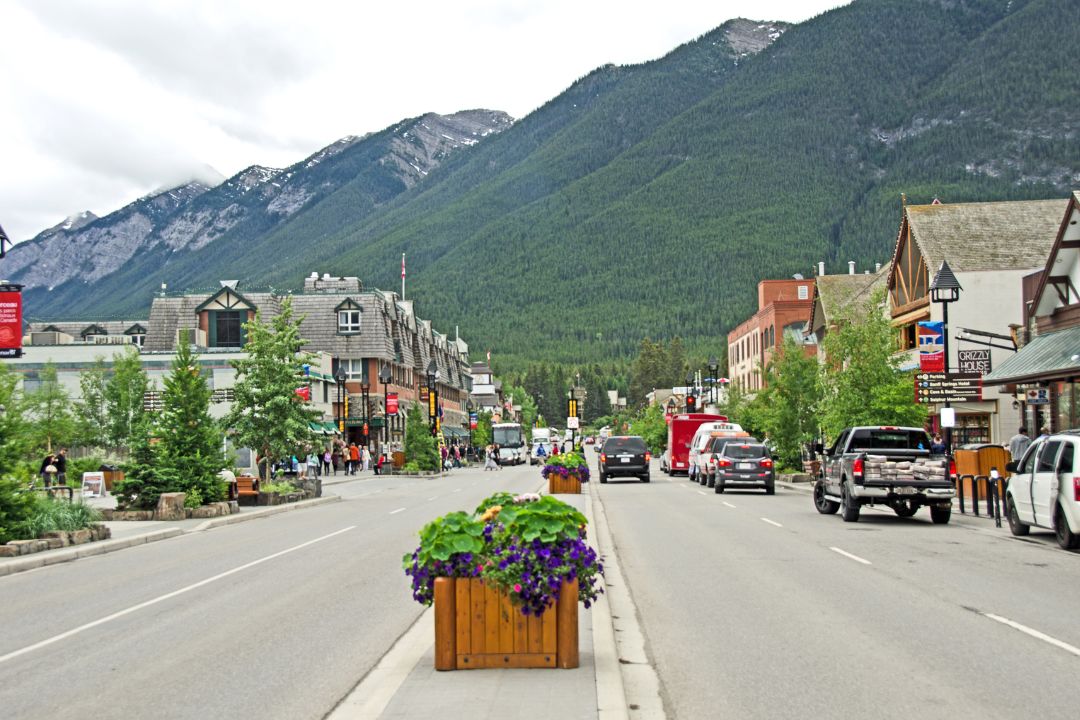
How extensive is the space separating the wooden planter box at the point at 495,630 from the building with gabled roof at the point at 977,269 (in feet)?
135

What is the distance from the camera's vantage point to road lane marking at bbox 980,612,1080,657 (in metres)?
10.1

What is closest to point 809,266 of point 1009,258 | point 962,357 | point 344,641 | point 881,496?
point 1009,258

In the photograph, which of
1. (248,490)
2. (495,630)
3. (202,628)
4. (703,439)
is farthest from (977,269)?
(495,630)

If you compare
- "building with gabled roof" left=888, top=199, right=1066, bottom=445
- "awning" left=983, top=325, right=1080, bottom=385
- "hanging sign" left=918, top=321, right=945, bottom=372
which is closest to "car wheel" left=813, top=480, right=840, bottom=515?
"awning" left=983, top=325, right=1080, bottom=385

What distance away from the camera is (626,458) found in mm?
48812

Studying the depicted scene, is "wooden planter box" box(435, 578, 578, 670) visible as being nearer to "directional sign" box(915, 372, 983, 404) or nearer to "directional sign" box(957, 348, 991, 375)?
"directional sign" box(915, 372, 983, 404)

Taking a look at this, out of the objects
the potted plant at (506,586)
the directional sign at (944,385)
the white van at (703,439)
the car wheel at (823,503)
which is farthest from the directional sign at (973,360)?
the potted plant at (506,586)

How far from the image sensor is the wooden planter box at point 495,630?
27.4 feet

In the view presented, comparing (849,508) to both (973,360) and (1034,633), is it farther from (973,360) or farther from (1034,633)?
(1034,633)

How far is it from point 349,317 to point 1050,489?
7081cm

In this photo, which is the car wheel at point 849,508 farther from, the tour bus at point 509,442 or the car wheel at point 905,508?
the tour bus at point 509,442

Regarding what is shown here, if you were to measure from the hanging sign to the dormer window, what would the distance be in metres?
54.5

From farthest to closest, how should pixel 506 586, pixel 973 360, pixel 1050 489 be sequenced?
pixel 973 360 < pixel 1050 489 < pixel 506 586

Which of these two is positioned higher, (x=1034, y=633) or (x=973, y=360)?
(x=973, y=360)
